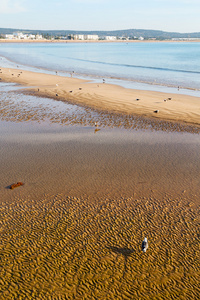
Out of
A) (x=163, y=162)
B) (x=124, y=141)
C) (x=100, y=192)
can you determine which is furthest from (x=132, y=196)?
(x=124, y=141)

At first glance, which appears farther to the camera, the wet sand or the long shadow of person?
the long shadow of person

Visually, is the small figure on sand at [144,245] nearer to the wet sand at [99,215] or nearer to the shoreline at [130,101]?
the wet sand at [99,215]

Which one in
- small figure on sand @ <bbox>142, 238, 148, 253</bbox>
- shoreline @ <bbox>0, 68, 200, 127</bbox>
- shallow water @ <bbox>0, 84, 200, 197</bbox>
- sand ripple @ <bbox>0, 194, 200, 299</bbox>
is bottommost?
sand ripple @ <bbox>0, 194, 200, 299</bbox>

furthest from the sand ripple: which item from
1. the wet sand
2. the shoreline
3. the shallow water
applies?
the shoreline

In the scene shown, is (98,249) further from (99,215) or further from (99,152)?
(99,152)

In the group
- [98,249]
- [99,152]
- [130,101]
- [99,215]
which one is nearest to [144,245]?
[98,249]

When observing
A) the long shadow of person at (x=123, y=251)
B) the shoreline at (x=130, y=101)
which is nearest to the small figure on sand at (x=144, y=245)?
the long shadow of person at (x=123, y=251)

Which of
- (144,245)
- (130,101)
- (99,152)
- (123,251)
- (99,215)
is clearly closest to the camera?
(144,245)

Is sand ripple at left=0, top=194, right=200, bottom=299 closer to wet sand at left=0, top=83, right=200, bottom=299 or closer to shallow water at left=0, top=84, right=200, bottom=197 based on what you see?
wet sand at left=0, top=83, right=200, bottom=299

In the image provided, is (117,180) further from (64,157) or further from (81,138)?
(81,138)
